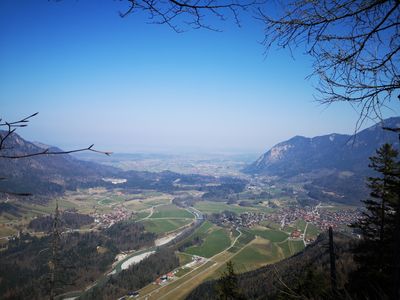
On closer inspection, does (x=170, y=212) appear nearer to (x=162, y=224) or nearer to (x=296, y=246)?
(x=162, y=224)

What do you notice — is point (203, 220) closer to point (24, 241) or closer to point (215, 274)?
point (215, 274)

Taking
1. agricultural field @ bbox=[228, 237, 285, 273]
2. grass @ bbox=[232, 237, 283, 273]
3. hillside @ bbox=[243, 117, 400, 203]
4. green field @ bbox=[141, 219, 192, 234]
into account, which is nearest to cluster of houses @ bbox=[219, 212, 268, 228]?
green field @ bbox=[141, 219, 192, 234]

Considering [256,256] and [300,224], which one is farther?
[300,224]

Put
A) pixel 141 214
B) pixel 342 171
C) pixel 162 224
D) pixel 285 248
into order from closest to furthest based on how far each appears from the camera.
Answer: pixel 285 248 < pixel 162 224 < pixel 141 214 < pixel 342 171

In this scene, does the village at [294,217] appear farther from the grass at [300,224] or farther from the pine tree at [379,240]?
the pine tree at [379,240]

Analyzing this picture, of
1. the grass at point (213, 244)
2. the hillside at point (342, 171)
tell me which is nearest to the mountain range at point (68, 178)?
the hillside at point (342, 171)

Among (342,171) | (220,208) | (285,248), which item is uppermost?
(342,171)

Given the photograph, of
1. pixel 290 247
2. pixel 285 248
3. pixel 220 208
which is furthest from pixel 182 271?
pixel 220 208
